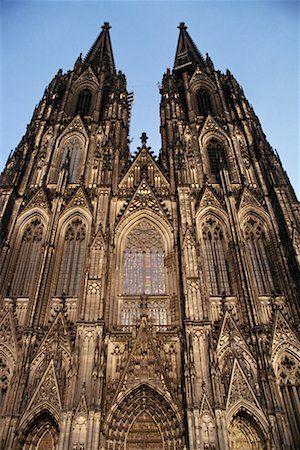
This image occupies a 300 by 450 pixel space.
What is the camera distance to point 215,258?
66.7ft

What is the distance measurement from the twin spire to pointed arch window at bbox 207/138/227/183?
1179 centimetres

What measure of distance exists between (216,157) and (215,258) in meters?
7.94

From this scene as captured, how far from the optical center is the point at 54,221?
2108 centimetres

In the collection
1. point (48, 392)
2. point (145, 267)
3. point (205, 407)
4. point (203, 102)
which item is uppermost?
point (203, 102)

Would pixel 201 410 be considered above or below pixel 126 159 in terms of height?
below

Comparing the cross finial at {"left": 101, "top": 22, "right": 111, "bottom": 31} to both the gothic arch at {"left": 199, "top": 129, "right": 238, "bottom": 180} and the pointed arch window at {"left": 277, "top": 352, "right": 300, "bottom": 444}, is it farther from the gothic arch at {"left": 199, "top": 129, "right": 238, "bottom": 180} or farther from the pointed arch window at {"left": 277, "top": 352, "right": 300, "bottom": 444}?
the pointed arch window at {"left": 277, "top": 352, "right": 300, "bottom": 444}

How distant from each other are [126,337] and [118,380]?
6.13 feet

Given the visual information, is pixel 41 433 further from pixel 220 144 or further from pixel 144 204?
pixel 220 144

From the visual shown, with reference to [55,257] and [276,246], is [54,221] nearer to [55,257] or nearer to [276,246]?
[55,257]

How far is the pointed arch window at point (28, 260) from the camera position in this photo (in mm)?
19156

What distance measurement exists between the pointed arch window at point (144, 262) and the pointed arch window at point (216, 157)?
571 cm

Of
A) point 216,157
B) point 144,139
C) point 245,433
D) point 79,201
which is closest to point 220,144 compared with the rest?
point 216,157

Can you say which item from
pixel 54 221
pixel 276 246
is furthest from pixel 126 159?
pixel 276 246

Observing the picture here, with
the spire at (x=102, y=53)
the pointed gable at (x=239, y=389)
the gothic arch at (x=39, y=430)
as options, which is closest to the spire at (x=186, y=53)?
the spire at (x=102, y=53)
